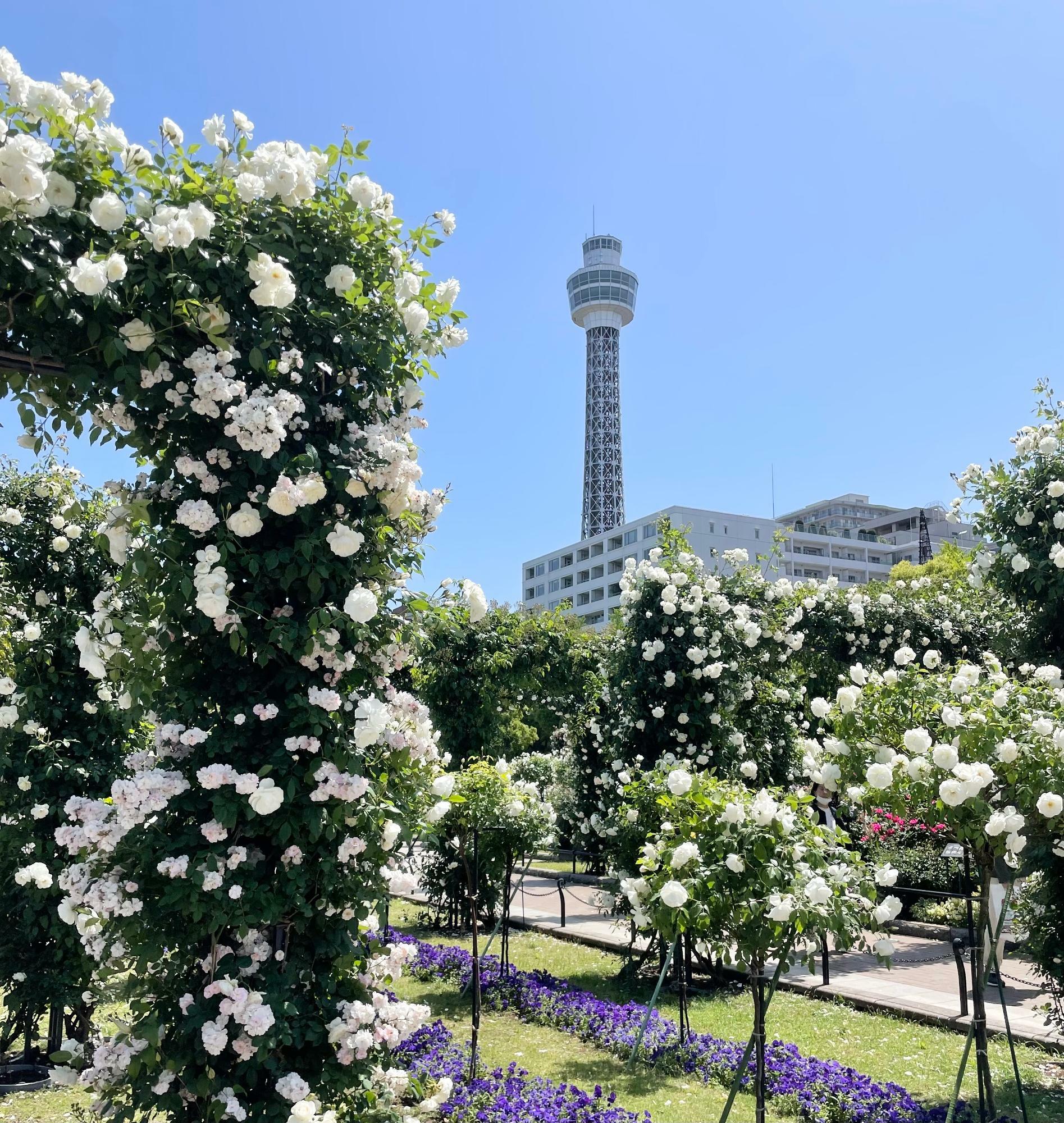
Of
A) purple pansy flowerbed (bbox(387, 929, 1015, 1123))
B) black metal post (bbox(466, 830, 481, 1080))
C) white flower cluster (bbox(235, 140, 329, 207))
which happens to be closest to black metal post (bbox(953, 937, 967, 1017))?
purple pansy flowerbed (bbox(387, 929, 1015, 1123))

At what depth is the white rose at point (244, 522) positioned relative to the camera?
10.6 ft

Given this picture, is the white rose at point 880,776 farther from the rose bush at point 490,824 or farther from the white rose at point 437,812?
the rose bush at point 490,824

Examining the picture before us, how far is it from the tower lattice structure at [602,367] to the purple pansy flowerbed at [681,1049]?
73442 millimetres

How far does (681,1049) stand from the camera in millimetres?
6004

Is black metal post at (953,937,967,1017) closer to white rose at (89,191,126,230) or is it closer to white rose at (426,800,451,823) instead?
white rose at (426,800,451,823)

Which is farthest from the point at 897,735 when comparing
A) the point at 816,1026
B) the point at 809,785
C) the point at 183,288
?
the point at 809,785

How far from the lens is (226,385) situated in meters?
3.25

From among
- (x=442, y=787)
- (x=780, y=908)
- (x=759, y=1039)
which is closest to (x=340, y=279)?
(x=442, y=787)

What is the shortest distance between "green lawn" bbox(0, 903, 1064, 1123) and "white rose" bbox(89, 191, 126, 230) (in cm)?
→ 456

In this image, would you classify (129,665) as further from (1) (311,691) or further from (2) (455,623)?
(2) (455,623)

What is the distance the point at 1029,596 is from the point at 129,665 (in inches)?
249

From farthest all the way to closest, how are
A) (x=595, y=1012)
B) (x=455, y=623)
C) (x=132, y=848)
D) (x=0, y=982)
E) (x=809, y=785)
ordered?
1. (x=809, y=785)
2. (x=595, y=1012)
3. (x=0, y=982)
4. (x=455, y=623)
5. (x=132, y=848)

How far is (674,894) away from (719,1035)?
3.73 m

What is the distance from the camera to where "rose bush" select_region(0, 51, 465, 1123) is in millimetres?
3102
